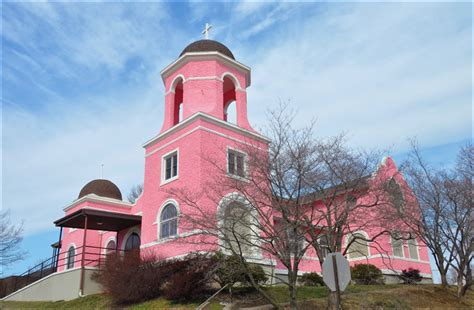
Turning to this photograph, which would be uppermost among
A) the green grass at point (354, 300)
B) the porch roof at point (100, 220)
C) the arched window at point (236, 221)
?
the porch roof at point (100, 220)

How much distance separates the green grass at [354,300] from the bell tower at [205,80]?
363 inches

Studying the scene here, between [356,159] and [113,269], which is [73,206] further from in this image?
[356,159]

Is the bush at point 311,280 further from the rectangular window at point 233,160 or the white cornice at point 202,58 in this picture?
the white cornice at point 202,58

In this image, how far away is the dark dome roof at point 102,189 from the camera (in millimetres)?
32509

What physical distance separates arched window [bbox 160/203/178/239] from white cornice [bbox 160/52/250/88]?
25.2ft

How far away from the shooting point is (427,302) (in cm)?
1773

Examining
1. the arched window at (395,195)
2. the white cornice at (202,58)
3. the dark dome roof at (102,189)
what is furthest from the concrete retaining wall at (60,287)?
the arched window at (395,195)

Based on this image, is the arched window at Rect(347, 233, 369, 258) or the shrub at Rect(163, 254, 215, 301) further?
the shrub at Rect(163, 254, 215, 301)

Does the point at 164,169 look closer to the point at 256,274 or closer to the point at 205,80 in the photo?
the point at 205,80

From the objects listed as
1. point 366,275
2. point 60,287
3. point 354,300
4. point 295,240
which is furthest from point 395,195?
point 60,287

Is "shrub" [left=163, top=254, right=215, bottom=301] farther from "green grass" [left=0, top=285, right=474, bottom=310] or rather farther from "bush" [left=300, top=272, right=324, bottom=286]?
"bush" [left=300, top=272, right=324, bottom=286]

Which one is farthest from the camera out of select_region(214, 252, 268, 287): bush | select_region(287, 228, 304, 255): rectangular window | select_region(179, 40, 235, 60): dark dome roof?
select_region(179, 40, 235, 60): dark dome roof

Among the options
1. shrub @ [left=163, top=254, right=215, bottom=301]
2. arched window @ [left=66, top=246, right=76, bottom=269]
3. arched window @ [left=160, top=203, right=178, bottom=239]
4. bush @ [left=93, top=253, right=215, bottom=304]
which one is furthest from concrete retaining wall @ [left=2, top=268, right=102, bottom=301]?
shrub @ [left=163, top=254, right=215, bottom=301]

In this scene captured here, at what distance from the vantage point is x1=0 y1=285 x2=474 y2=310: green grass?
15631 millimetres
